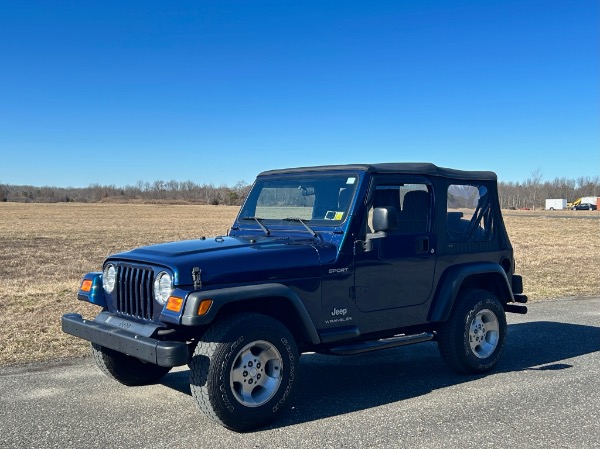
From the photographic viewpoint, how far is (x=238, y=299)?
4.69 meters

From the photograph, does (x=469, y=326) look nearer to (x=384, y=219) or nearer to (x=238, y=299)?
(x=384, y=219)

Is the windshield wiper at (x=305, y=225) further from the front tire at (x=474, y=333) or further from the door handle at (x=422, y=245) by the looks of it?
the front tire at (x=474, y=333)

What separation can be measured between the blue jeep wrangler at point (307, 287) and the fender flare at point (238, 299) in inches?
0.4

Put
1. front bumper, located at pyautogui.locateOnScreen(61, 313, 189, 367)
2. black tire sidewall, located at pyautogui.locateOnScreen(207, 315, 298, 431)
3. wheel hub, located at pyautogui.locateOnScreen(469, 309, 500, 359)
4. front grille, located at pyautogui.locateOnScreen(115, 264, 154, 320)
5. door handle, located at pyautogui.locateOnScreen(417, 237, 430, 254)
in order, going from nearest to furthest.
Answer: front bumper, located at pyautogui.locateOnScreen(61, 313, 189, 367) → black tire sidewall, located at pyautogui.locateOnScreen(207, 315, 298, 431) → front grille, located at pyautogui.locateOnScreen(115, 264, 154, 320) → door handle, located at pyautogui.locateOnScreen(417, 237, 430, 254) → wheel hub, located at pyautogui.locateOnScreen(469, 309, 500, 359)

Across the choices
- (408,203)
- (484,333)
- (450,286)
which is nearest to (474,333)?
(484,333)

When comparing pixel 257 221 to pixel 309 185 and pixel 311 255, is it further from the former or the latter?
pixel 311 255

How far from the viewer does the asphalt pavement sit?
4.54 metres

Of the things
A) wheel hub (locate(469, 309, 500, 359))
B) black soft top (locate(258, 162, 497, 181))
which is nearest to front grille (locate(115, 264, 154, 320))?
black soft top (locate(258, 162, 497, 181))

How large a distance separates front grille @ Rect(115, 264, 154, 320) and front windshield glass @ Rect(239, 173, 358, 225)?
1.57 m

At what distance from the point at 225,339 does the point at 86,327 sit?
52.9 inches

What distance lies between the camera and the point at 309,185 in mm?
6121

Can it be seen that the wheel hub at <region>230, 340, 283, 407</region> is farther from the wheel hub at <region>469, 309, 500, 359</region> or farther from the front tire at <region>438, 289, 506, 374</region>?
the wheel hub at <region>469, 309, 500, 359</region>

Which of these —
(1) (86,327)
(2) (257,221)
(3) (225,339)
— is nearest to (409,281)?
(2) (257,221)

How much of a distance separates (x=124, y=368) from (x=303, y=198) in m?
2.30
